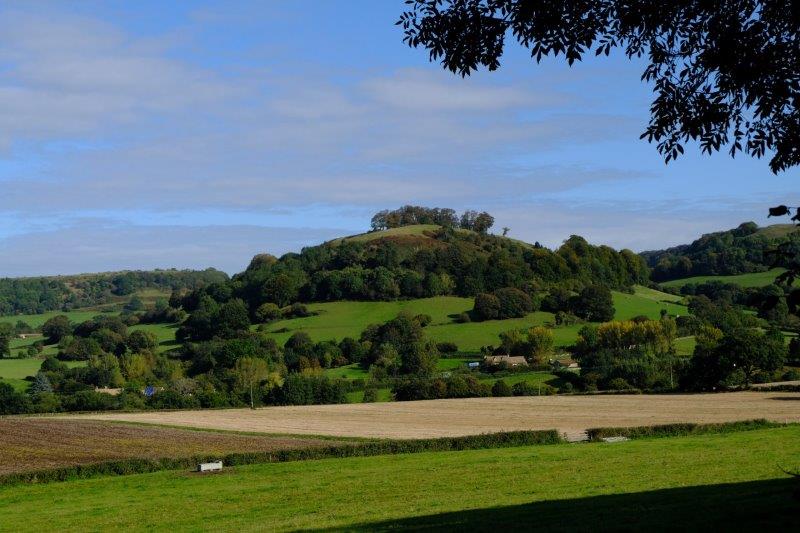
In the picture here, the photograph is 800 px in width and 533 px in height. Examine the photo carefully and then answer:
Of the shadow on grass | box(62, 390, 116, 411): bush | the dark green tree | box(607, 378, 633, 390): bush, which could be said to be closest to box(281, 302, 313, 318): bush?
the dark green tree

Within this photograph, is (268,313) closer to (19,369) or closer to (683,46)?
(19,369)

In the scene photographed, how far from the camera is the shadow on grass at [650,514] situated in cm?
1334

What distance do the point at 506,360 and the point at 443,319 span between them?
86.8 feet

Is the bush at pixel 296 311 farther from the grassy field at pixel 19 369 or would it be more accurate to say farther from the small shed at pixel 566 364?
the small shed at pixel 566 364

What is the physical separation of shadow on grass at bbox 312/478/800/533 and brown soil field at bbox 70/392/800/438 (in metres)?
29.8

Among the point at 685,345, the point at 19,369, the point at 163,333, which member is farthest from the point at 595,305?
the point at 19,369

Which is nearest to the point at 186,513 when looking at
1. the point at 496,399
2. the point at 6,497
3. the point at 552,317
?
the point at 6,497

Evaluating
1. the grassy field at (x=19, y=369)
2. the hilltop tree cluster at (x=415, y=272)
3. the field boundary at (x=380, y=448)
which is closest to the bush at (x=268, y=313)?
the hilltop tree cluster at (x=415, y=272)

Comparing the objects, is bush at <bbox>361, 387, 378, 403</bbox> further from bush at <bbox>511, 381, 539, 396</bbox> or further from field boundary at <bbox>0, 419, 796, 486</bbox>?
field boundary at <bbox>0, 419, 796, 486</bbox>

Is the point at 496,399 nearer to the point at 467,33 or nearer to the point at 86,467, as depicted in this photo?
the point at 86,467

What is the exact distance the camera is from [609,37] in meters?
13.3

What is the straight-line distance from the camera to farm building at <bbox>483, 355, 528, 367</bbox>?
104688 millimetres

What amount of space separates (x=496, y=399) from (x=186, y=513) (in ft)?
181

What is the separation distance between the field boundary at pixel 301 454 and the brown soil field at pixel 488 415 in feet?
16.7
